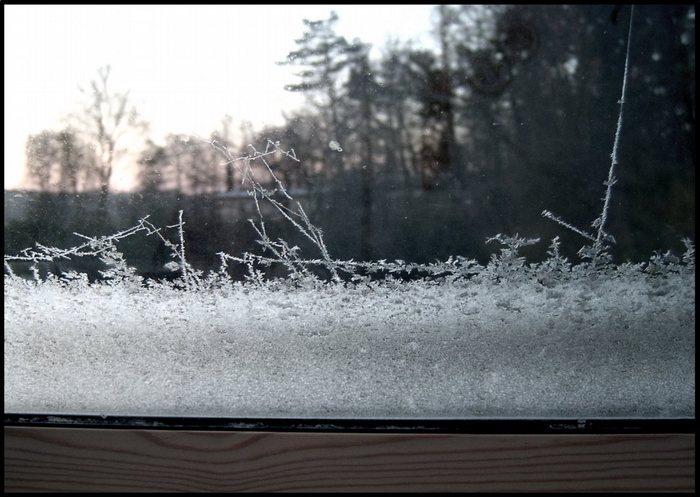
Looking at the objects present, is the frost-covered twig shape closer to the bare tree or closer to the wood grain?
the wood grain

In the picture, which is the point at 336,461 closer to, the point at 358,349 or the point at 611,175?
the point at 358,349

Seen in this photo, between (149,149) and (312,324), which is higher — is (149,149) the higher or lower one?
the higher one

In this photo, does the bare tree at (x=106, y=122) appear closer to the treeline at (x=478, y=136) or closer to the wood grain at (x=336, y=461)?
the treeline at (x=478, y=136)

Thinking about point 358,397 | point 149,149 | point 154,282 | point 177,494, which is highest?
point 149,149

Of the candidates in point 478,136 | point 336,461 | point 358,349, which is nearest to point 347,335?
point 358,349

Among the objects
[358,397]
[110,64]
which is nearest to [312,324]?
[358,397]

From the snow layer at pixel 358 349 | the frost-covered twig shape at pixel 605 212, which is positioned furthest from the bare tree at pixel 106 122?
the frost-covered twig shape at pixel 605 212

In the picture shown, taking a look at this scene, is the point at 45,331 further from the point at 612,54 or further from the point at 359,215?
the point at 612,54
